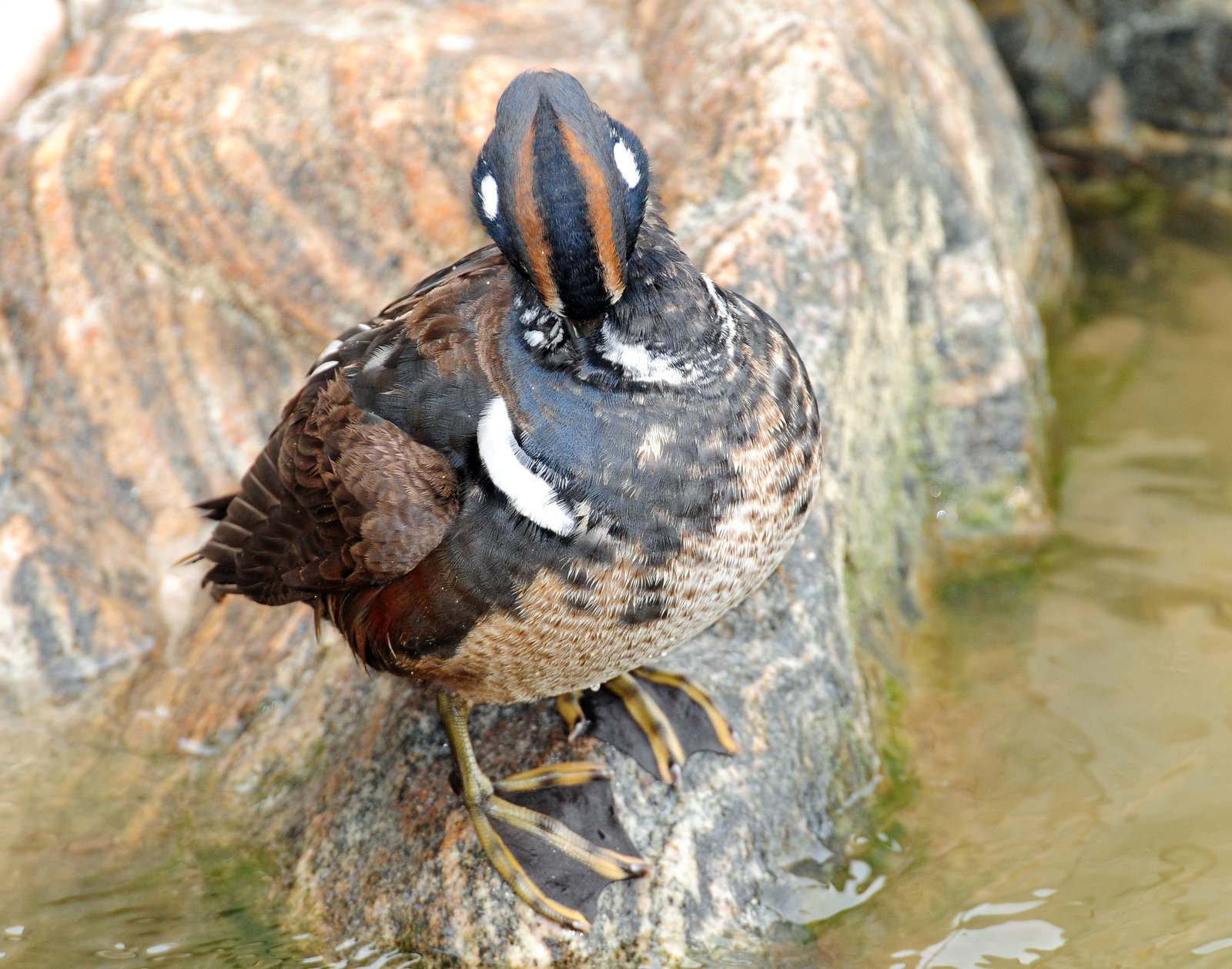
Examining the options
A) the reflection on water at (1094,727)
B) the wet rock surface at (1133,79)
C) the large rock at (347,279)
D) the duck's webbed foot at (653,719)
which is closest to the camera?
the reflection on water at (1094,727)

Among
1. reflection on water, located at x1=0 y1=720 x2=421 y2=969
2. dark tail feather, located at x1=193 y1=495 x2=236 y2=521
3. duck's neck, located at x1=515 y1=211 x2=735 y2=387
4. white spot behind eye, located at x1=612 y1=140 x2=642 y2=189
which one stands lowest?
reflection on water, located at x1=0 y1=720 x2=421 y2=969

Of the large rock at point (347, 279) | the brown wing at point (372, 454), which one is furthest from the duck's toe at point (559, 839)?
the brown wing at point (372, 454)

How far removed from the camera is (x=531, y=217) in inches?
108

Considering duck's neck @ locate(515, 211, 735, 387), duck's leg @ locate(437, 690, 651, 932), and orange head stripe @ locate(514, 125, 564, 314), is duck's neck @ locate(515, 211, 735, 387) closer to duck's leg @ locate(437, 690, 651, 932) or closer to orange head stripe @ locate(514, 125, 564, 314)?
orange head stripe @ locate(514, 125, 564, 314)

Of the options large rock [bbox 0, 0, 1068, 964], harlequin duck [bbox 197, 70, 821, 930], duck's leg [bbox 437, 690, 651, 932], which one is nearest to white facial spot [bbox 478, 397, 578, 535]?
harlequin duck [bbox 197, 70, 821, 930]

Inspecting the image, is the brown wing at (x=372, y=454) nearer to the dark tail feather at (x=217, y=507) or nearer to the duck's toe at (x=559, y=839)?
the dark tail feather at (x=217, y=507)

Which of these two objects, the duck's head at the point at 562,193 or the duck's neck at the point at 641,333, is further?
the duck's neck at the point at 641,333

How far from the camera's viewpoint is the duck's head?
2.71 meters

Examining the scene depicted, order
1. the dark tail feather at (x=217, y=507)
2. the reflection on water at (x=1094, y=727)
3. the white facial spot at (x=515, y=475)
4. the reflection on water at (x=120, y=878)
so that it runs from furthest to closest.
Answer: the dark tail feather at (x=217, y=507) → the reflection on water at (x=120, y=878) → the reflection on water at (x=1094, y=727) → the white facial spot at (x=515, y=475)

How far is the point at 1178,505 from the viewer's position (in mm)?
5273

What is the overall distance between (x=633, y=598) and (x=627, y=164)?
3.78 ft

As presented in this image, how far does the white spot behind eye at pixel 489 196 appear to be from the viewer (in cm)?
288

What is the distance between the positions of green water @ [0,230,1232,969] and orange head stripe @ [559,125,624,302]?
228 centimetres

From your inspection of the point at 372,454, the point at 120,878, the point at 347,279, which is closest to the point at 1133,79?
the point at 347,279
